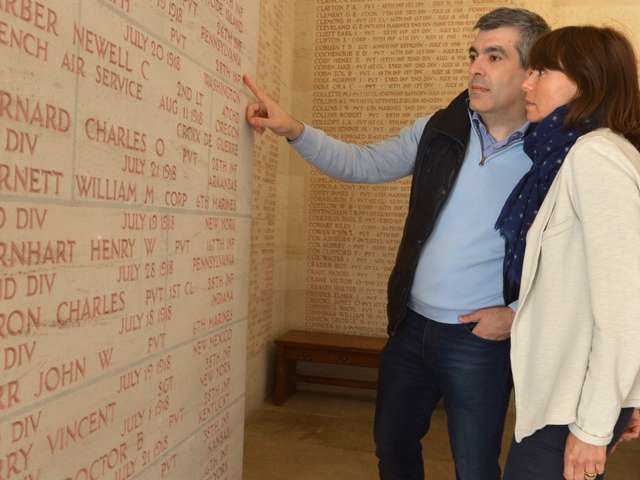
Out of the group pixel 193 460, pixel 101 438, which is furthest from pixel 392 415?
pixel 101 438

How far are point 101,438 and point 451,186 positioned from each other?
1.28m

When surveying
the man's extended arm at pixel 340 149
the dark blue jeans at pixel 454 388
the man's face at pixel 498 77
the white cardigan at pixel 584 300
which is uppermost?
the man's face at pixel 498 77

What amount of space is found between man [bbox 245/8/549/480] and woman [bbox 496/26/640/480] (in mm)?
378

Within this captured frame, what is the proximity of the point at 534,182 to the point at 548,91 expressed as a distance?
0.80 feet

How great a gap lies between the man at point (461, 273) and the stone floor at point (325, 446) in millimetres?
1170

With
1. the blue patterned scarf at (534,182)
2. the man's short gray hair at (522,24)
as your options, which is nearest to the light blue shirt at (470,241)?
the blue patterned scarf at (534,182)

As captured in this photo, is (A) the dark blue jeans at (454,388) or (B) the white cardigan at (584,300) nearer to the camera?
(B) the white cardigan at (584,300)

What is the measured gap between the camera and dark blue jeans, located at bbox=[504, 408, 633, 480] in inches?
52.7

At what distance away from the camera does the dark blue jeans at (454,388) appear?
185 centimetres

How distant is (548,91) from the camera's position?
1.47 m

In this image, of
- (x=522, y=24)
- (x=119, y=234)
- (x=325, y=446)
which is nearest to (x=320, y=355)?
(x=325, y=446)

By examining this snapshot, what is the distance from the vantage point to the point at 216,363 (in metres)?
1.93

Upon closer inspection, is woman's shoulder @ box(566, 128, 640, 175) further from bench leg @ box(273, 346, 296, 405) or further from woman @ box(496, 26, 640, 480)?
bench leg @ box(273, 346, 296, 405)

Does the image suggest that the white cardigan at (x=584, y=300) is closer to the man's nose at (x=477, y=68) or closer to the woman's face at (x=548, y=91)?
the woman's face at (x=548, y=91)
